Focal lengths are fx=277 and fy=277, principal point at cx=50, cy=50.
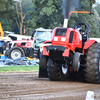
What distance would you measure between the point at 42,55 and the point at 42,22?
42.4 meters

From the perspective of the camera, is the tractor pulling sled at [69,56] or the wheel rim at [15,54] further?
the wheel rim at [15,54]

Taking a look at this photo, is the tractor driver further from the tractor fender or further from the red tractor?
the tractor fender

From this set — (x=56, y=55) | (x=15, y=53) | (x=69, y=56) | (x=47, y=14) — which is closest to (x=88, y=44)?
(x=69, y=56)

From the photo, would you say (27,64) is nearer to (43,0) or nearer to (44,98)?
(44,98)

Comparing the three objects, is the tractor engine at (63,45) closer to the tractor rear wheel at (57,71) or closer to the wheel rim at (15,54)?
the tractor rear wheel at (57,71)

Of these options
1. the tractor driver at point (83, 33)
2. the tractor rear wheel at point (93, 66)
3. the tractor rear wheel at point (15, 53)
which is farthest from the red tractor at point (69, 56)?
the tractor rear wheel at point (15, 53)

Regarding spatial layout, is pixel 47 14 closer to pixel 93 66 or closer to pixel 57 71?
pixel 57 71

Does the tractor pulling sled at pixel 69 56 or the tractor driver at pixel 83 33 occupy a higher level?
the tractor driver at pixel 83 33

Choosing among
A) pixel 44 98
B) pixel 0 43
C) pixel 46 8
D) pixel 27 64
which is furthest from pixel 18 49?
pixel 46 8

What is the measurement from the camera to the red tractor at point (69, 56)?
884 centimetres

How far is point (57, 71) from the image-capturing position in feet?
31.3

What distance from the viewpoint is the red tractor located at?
884 cm

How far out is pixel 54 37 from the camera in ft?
30.7

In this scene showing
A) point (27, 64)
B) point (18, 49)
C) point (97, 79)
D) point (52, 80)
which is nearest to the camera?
point (97, 79)
